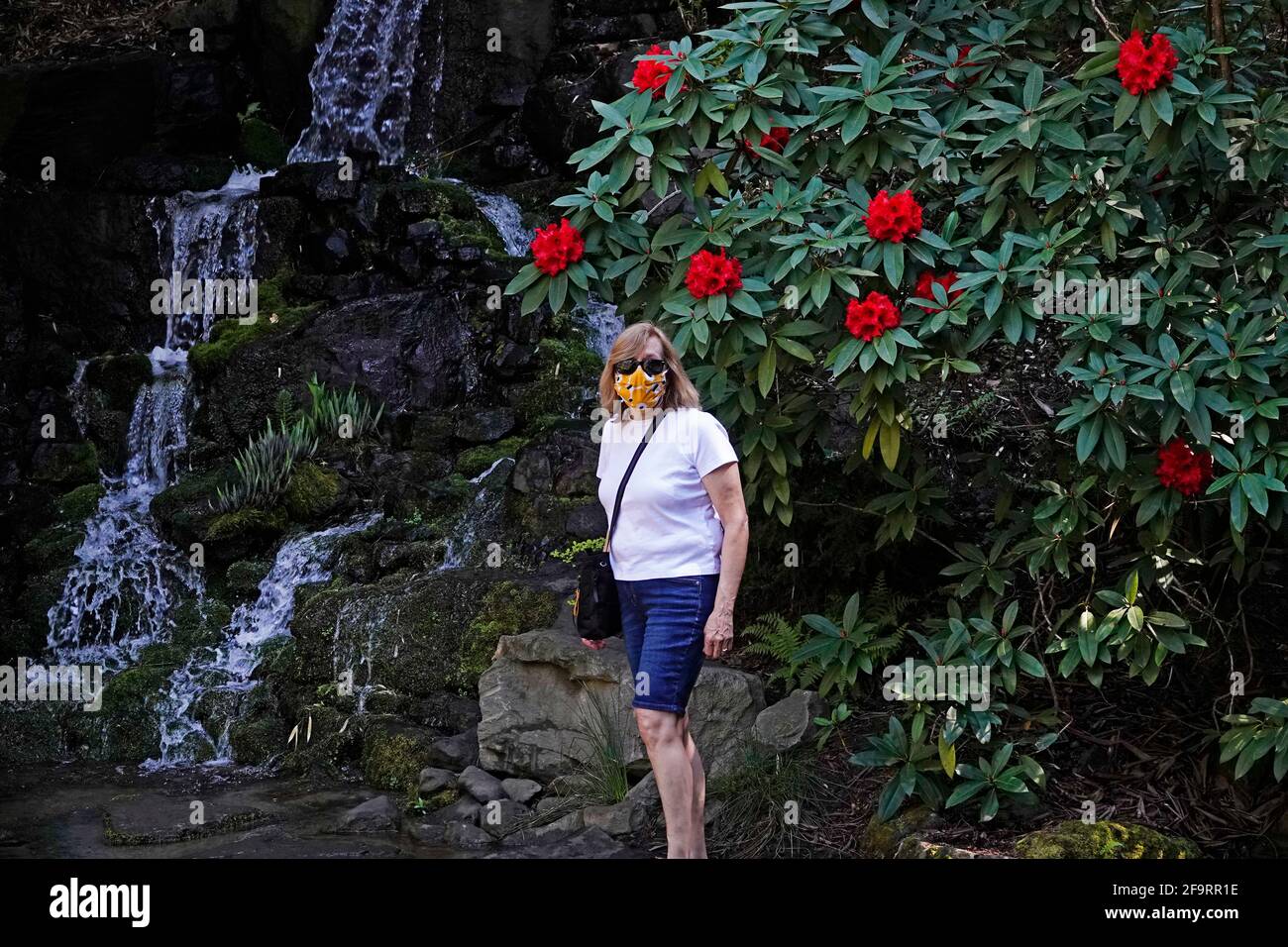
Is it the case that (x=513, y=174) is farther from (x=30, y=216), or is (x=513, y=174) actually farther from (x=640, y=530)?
(x=640, y=530)

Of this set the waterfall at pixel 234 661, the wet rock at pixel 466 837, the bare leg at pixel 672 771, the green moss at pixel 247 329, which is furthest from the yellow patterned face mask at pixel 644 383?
the green moss at pixel 247 329

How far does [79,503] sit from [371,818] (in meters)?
4.90

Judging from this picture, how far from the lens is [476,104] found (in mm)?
12977

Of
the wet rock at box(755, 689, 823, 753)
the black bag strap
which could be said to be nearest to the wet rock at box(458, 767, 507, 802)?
the wet rock at box(755, 689, 823, 753)

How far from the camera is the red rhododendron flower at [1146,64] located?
4875mm

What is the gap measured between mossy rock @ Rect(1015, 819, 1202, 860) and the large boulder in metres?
1.40

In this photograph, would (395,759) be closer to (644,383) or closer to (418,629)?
(418,629)

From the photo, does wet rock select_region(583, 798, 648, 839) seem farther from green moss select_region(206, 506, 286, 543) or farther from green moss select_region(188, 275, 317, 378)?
green moss select_region(188, 275, 317, 378)

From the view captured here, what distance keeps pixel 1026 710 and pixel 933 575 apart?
1039 mm

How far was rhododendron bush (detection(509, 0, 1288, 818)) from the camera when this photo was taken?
5.12 metres

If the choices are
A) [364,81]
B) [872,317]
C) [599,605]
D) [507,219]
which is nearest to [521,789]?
[599,605]

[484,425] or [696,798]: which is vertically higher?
[484,425]

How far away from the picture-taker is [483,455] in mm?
9766

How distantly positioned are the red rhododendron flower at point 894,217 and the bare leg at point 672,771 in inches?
75.0
